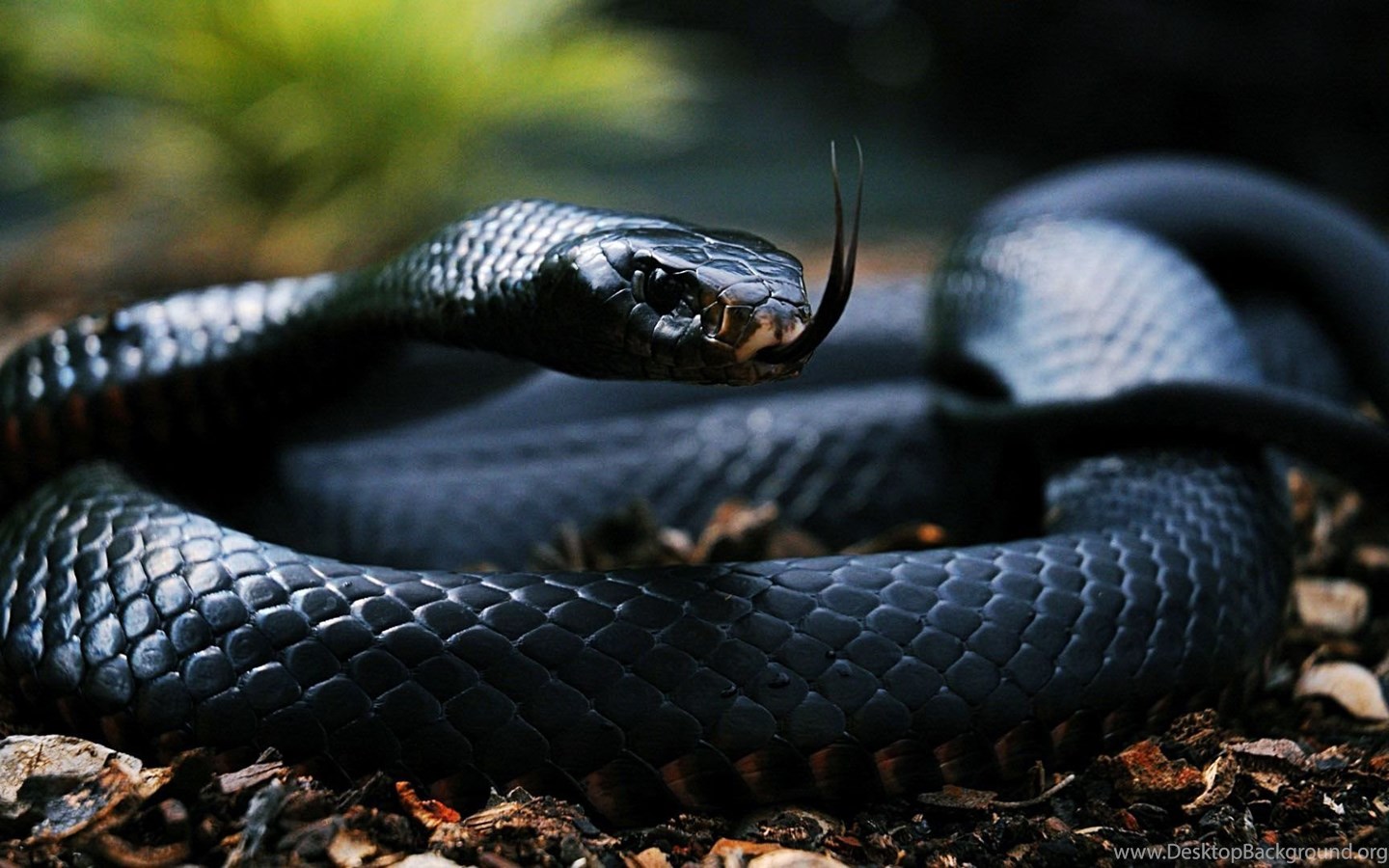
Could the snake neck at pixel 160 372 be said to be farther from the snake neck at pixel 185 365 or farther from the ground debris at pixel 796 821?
the ground debris at pixel 796 821

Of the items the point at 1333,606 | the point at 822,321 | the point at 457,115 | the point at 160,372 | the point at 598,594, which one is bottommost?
the point at 1333,606

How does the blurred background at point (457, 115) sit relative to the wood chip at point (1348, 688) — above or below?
above

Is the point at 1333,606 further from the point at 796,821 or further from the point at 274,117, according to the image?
the point at 274,117

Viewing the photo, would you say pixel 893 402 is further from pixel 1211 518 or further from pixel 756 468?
pixel 1211 518

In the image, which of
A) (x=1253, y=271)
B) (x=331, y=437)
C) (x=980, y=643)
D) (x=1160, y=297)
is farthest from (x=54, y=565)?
(x=1253, y=271)

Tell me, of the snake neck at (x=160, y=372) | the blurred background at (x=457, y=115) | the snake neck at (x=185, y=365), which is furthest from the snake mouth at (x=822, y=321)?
the blurred background at (x=457, y=115)

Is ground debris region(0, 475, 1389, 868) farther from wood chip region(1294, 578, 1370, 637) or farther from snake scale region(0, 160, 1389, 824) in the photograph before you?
wood chip region(1294, 578, 1370, 637)

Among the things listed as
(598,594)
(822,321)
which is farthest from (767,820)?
(822,321)

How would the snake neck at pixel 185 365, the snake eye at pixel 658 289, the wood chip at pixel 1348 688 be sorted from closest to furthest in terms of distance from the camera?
1. the snake eye at pixel 658 289
2. the wood chip at pixel 1348 688
3. the snake neck at pixel 185 365
